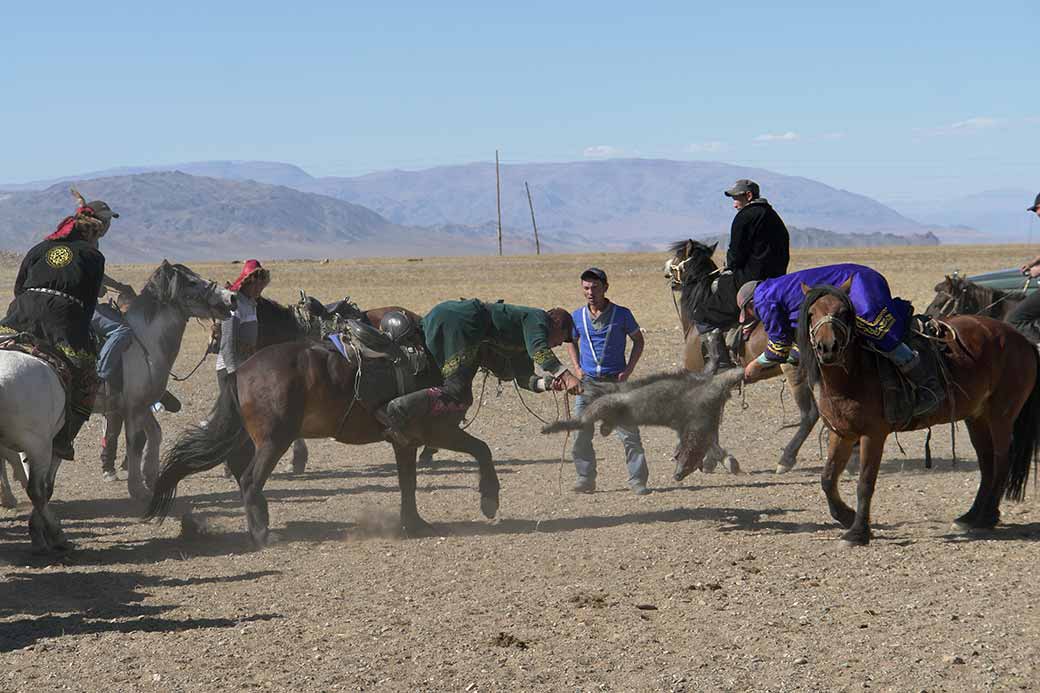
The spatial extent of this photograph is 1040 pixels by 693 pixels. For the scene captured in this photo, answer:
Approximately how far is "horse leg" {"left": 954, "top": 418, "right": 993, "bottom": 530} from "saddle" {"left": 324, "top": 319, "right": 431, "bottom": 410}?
13.1 ft

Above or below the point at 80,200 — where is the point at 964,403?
below

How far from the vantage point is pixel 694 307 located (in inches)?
478

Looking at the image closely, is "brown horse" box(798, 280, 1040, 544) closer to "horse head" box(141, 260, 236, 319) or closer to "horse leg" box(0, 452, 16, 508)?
"horse head" box(141, 260, 236, 319)

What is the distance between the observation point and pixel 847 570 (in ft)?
26.9

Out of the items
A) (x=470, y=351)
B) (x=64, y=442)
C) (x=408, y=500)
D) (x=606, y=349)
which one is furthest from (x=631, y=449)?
(x=64, y=442)

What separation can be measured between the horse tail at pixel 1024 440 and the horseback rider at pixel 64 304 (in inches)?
262

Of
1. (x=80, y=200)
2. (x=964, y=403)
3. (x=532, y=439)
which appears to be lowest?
(x=532, y=439)

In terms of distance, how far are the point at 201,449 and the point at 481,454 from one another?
2084 mm

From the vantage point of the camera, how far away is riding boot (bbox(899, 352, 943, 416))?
344 inches

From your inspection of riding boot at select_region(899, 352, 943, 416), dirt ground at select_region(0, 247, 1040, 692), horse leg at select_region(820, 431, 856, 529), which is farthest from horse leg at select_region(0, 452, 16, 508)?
riding boot at select_region(899, 352, 943, 416)

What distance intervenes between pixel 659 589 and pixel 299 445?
584cm

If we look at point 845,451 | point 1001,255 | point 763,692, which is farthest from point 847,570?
point 1001,255

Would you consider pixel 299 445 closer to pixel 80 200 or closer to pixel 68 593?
pixel 80 200

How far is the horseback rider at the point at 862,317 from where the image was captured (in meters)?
8.48
